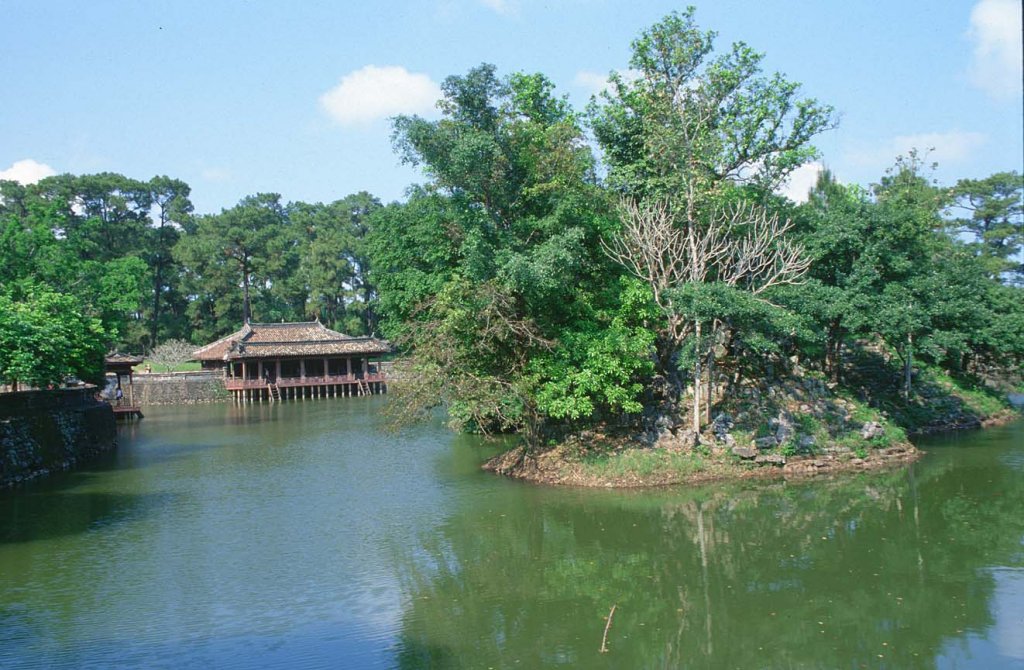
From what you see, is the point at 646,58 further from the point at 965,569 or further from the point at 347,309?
the point at 347,309

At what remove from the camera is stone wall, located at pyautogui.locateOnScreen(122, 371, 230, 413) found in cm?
4944

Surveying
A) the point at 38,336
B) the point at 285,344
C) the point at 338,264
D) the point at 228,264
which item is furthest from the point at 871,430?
the point at 228,264

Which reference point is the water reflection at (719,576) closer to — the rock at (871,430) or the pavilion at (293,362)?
the rock at (871,430)

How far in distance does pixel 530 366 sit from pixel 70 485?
1388cm

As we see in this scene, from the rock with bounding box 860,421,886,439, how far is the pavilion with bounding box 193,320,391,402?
34182 mm

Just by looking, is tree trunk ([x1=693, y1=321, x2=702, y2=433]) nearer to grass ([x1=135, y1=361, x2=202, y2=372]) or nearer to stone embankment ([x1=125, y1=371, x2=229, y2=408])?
stone embankment ([x1=125, y1=371, x2=229, y2=408])

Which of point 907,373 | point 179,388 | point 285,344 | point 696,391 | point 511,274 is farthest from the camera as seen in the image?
point 285,344

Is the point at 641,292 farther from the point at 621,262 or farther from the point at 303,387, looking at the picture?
the point at 303,387

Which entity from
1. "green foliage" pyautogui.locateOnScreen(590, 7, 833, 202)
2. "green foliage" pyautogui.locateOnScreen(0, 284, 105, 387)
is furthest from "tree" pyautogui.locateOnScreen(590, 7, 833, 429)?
"green foliage" pyautogui.locateOnScreen(0, 284, 105, 387)

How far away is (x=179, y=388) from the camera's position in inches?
1973

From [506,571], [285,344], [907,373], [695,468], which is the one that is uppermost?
[285,344]

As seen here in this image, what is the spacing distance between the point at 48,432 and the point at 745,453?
71.5ft

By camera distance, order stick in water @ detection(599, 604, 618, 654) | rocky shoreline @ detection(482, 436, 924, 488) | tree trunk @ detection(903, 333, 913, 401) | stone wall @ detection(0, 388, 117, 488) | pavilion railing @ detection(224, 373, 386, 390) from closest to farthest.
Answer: stick in water @ detection(599, 604, 618, 654)
rocky shoreline @ detection(482, 436, 924, 488)
stone wall @ detection(0, 388, 117, 488)
tree trunk @ detection(903, 333, 913, 401)
pavilion railing @ detection(224, 373, 386, 390)

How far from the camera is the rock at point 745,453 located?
20873 millimetres
